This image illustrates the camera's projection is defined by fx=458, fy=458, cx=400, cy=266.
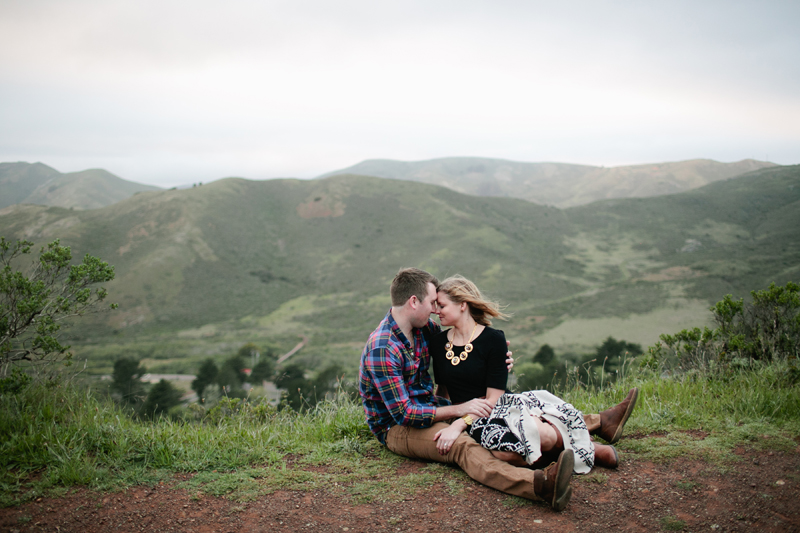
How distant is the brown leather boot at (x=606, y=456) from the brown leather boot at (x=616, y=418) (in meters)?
0.34

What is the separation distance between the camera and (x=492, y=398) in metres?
3.46

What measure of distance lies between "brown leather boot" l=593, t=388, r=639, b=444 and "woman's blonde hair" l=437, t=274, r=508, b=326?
117 centimetres

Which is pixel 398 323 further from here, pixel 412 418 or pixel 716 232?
pixel 716 232

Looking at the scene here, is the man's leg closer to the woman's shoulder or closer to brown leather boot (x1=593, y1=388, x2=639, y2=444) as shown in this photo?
brown leather boot (x1=593, y1=388, x2=639, y2=444)

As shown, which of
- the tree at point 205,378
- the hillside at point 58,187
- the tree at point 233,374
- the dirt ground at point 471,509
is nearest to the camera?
the dirt ground at point 471,509

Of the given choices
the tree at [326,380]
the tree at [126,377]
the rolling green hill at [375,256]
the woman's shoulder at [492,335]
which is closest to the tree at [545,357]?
the rolling green hill at [375,256]

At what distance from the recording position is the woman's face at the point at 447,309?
3556 millimetres

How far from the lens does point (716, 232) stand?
101562 millimetres

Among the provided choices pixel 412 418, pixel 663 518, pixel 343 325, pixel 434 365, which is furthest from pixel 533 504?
pixel 343 325

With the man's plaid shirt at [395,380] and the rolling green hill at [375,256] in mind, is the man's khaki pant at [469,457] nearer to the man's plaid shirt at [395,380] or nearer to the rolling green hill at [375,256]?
the man's plaid shirt at [395,380]

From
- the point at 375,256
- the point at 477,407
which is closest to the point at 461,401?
the point at 477,407

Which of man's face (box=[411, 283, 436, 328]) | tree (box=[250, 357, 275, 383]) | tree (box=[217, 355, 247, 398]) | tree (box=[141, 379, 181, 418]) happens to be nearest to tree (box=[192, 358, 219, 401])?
tree (box=[217, 355, 247, 398])

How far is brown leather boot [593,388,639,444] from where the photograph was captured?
3621 mm

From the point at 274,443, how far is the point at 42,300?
8.96 feet
